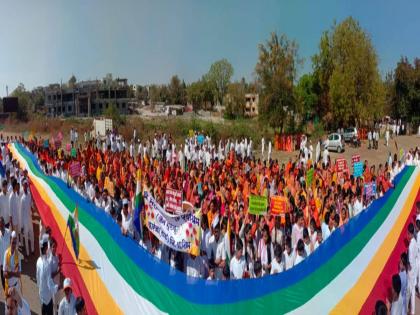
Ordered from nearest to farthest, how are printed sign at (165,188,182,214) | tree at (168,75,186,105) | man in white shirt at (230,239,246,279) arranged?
man in white shirt at (230,239,246,279) → printed sign at (165,188,182,214) → tree at (168,75,186,105)

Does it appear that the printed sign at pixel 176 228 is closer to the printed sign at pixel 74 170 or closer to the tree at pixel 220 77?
the printed sign at pixel 74 170

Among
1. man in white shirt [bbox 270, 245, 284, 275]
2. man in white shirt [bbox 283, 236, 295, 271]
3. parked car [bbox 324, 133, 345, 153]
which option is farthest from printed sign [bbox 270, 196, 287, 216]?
parked car [bbox 324, 133, 345, 153]

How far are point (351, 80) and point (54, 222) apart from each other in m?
31.5

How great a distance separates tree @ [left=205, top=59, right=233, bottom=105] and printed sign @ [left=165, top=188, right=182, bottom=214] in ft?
240

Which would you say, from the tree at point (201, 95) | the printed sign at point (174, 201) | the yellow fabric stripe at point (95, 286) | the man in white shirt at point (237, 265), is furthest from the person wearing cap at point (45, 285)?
the tree at point (201, 95)

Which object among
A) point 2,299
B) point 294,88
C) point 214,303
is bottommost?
point 2,299

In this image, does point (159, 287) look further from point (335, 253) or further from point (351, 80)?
point (351, 80)

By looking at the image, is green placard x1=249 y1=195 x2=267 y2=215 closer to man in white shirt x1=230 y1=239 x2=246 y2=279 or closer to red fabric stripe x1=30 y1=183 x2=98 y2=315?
man in white shirt x1=230 y1=239 x2=246 y2=279

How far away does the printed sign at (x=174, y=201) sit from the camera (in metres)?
8.84

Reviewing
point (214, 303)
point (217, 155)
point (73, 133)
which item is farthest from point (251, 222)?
point (73, 133)

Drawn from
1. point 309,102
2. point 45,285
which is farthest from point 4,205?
point 309,102

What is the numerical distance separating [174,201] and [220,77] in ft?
243

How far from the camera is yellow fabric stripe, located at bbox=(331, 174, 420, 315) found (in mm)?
6043

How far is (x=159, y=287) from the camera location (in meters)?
6.54
